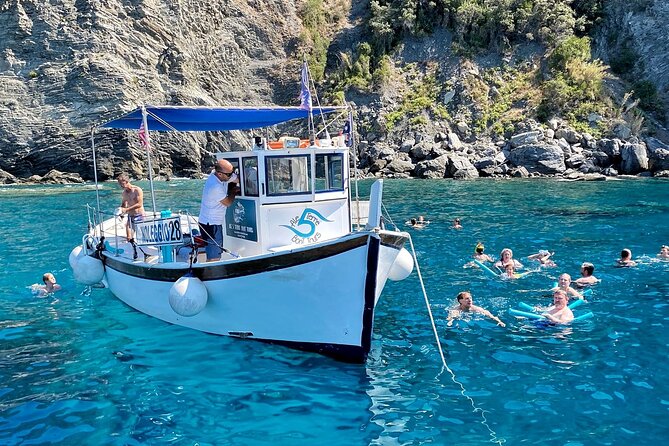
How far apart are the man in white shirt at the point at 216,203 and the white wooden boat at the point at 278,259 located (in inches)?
12.7

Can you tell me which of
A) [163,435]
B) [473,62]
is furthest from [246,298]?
[473,62]

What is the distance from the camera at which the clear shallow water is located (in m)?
7.20

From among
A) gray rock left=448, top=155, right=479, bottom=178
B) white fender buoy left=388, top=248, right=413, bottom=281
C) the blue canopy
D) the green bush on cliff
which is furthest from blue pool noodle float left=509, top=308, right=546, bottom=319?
the green bush on cliff

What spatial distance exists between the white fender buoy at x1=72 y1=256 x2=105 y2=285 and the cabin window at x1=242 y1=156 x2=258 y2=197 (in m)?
4.76

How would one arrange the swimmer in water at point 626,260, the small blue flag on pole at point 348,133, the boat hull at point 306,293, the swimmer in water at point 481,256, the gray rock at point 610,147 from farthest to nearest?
the gray rock at point 610,147 < the swimmer in water at point 481,256 < the swimmer in water at point 626,260 < the small blue flag on pole at point 348,133 < the boat hull at point 306,293

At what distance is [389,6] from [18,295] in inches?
2089

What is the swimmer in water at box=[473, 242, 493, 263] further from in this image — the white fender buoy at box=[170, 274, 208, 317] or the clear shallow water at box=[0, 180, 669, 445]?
the white fender buoy at box=[170, 274, 208, 317]

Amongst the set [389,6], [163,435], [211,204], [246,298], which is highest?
[389,6]

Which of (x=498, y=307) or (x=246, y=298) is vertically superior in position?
(x=246, y=298)

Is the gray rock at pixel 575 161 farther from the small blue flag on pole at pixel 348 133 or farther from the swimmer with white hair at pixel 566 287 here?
the small blue flag on pole at pixel 348 133

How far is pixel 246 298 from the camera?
31.6 feet

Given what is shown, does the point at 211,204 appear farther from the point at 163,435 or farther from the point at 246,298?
the point at 163,435

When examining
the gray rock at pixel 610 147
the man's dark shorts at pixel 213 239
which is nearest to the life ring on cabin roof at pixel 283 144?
the man's dark shorts at pixel 213 239

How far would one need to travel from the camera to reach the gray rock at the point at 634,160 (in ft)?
137
